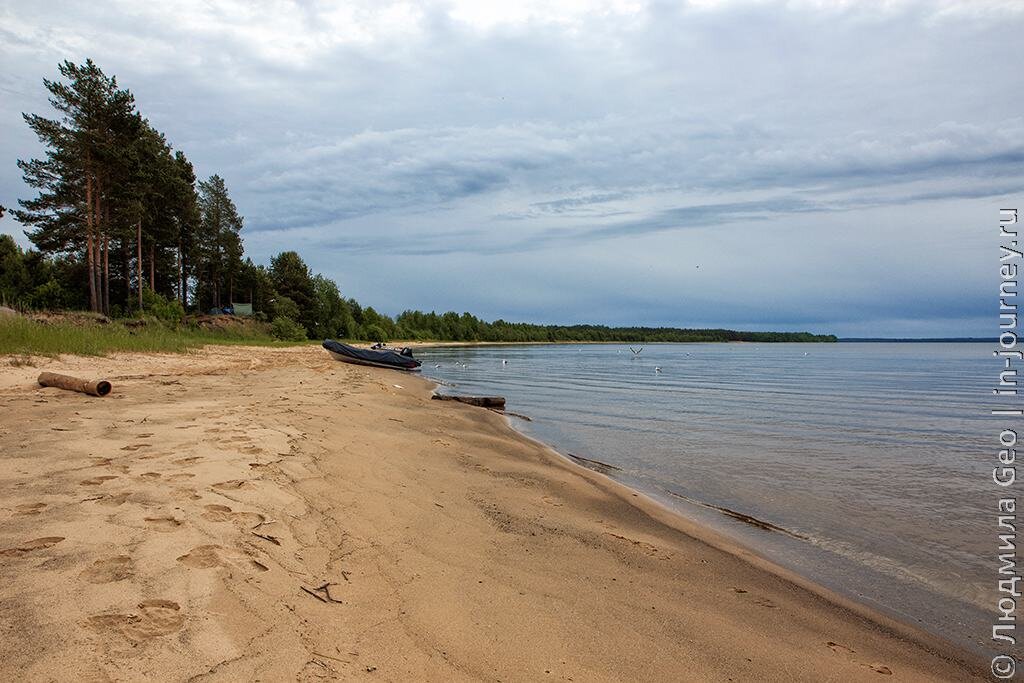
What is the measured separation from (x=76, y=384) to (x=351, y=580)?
9.57 metres

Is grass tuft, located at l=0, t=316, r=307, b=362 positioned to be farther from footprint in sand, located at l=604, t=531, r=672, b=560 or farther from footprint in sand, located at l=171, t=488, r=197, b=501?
footprint in sand, located at l=604, t=531, r=672, b=560

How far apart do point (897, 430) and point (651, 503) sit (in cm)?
1087

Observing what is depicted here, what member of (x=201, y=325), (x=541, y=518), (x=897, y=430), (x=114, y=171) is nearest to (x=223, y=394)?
(x=541, y=518)

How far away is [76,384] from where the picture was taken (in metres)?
10.2

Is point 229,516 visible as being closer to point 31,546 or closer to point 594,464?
point 31,546

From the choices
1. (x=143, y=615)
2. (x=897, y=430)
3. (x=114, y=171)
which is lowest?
(x=897, y=430)

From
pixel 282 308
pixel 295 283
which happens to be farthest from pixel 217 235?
pixel 295 283

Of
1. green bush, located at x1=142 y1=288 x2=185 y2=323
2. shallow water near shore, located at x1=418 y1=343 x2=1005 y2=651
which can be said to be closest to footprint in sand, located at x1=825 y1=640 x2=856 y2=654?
shallow water near shore, located at x1=418 y1=343 x2=1005 y2=651

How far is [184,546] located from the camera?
3.55 m

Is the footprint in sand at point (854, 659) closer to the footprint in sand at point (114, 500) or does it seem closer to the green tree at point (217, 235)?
the footprint in sand at point (114, 500)

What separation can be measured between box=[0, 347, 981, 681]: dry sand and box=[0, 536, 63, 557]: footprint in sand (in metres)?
0.02

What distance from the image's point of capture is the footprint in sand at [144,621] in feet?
8.54

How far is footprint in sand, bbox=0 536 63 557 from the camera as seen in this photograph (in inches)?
128

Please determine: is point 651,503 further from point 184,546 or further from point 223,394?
point 223,394
